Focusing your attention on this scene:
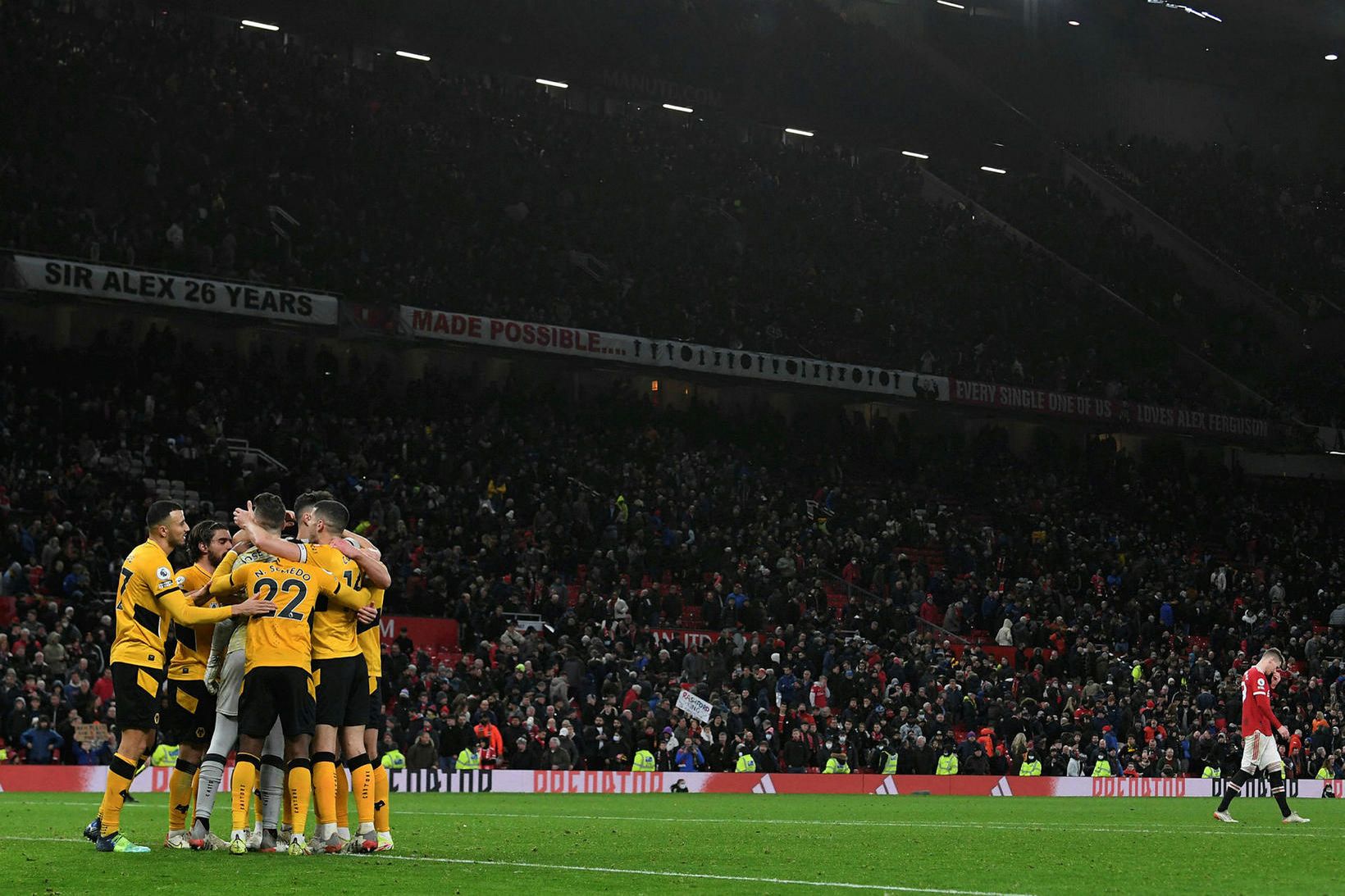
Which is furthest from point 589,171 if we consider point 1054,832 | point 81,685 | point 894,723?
point 1054,832

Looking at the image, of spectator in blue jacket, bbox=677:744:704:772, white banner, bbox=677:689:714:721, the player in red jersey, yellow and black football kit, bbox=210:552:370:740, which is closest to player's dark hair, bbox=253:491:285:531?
yellow and black football kit, bbox=210:552:370:740

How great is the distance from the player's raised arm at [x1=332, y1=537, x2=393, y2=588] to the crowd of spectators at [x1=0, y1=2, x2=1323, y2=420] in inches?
1219

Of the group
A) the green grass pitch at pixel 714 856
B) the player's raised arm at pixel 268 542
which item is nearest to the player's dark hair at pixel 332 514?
the player's raised arm at pixel 268 542

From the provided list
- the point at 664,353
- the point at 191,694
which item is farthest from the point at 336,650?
the point at 664,353

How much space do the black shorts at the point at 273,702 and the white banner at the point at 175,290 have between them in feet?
98.9

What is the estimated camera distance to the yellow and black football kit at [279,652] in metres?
11.6

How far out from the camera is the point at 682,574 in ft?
136

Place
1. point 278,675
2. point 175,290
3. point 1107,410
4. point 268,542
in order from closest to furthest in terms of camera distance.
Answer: point 268,542 < point 278,675 < point 175,290 < point 1107,410

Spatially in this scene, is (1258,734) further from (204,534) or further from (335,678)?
(204,534)

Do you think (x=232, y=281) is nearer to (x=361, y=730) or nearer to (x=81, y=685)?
(x=81, y=685)

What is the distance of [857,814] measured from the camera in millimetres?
22703

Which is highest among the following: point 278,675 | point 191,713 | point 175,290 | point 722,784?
point 175,290

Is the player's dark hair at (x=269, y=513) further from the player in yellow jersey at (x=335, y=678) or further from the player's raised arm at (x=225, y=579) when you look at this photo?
the player's raised arm at (x=225, y=579)

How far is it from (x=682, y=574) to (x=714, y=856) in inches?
1110
